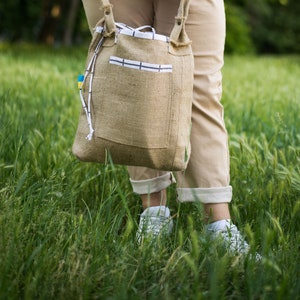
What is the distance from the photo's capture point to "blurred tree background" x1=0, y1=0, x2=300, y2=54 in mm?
17094

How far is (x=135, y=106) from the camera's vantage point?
1858 millimetres

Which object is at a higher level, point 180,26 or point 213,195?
point 180,26

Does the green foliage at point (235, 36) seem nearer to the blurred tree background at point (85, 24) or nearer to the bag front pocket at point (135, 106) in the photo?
the blurred tree background at point (85, 24)

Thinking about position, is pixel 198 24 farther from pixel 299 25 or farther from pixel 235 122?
pixel 299 25

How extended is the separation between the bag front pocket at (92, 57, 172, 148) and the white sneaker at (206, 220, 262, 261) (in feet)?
1.13

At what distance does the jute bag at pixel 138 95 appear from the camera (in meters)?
1.85

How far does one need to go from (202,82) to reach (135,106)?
0.31m

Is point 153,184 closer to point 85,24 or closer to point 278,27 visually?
point 85,24

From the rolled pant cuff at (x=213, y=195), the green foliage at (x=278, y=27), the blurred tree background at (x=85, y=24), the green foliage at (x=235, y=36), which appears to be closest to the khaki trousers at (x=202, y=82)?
the rolled pant cuff at (x=213, y=195)

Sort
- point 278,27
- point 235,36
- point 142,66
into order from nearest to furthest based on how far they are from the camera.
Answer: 1. point 142,66
2. point 235,36
3. point 278,27

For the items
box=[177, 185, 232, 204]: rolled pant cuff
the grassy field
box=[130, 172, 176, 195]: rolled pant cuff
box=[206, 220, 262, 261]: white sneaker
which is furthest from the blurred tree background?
box=[206, 220, 262, 261]: white sneaker

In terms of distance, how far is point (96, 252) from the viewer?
1682 millimetres

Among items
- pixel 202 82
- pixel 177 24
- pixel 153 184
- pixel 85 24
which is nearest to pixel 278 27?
pixel 85 24

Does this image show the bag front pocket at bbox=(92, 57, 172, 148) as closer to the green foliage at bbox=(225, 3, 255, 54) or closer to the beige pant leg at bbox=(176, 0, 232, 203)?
the beige pant leg at bbox=(176, 0, 232, 203)
